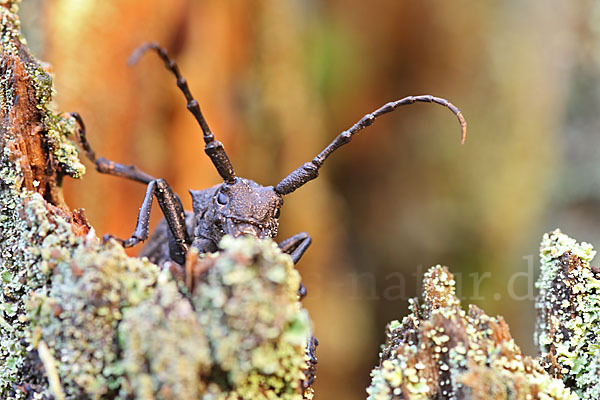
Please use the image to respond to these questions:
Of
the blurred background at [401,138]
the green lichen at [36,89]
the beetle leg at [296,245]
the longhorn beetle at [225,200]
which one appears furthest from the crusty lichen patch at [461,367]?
the blurred background at [401,138]

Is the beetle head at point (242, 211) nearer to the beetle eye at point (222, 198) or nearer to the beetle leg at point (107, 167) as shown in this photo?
the beetle eye at point (222, 198)

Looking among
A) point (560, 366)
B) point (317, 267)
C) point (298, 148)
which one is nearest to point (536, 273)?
point (317, 267)

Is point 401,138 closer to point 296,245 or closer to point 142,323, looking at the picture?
point 296,245

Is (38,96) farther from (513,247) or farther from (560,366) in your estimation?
(513,247)

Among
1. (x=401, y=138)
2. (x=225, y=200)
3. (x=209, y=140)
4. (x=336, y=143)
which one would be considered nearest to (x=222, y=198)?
(x=225, y=200)

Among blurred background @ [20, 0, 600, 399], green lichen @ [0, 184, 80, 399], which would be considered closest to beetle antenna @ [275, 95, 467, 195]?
green lichen @ [0, 184, 80, 399]

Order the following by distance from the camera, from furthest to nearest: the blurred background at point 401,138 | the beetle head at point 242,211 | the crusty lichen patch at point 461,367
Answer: the blurred background at point 401,138 → the beetle head at point 242,211 → the crusty lichen patch at point 461,367

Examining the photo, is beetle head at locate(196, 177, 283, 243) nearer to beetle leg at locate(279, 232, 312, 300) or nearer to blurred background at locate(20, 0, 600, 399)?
beetle leg at locate(279, 232, 312, 300)
